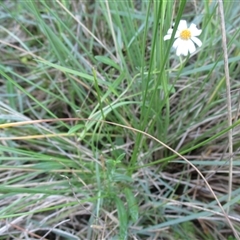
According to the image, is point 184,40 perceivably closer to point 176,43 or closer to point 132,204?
point 176,43

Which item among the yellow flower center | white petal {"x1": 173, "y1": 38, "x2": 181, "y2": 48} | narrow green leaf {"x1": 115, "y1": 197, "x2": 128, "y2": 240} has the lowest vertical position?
narrow green leaf {"x1": 115, "y1": 197, "x2": 128, "y2": 240}

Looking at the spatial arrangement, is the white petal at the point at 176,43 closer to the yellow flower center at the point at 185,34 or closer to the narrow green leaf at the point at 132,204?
the yellow flower center at the point at 185,34

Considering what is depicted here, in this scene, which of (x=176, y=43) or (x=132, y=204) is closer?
(x=176, y=43)

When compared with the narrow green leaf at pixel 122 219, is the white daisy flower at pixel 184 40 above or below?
above

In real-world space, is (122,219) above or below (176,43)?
below

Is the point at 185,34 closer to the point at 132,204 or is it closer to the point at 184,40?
the point at 184,40

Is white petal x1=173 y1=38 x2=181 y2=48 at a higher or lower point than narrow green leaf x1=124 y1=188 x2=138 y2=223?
higher

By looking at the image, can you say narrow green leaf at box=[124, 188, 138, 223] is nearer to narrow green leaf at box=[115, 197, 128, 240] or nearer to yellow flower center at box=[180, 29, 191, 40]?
narrow green leaf at box=[115, 197, 128, 240]

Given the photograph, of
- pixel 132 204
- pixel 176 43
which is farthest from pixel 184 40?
pixel 132 204

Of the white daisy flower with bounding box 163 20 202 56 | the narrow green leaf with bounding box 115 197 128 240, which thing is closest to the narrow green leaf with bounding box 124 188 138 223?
the narrow green leaf with bounding box 115 197 128 240

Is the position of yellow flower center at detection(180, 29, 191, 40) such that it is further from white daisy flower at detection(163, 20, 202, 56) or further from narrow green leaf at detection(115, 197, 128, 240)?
narrow green leaf at detection(115, 197, 128, 240)

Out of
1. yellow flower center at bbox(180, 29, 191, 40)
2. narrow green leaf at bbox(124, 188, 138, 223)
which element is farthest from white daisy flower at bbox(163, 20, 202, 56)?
narrow green leaf at bbox(124, 188, 138, 223)

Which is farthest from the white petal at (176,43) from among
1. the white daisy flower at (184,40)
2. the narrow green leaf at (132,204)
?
the narrow green leaf at (132,204)
